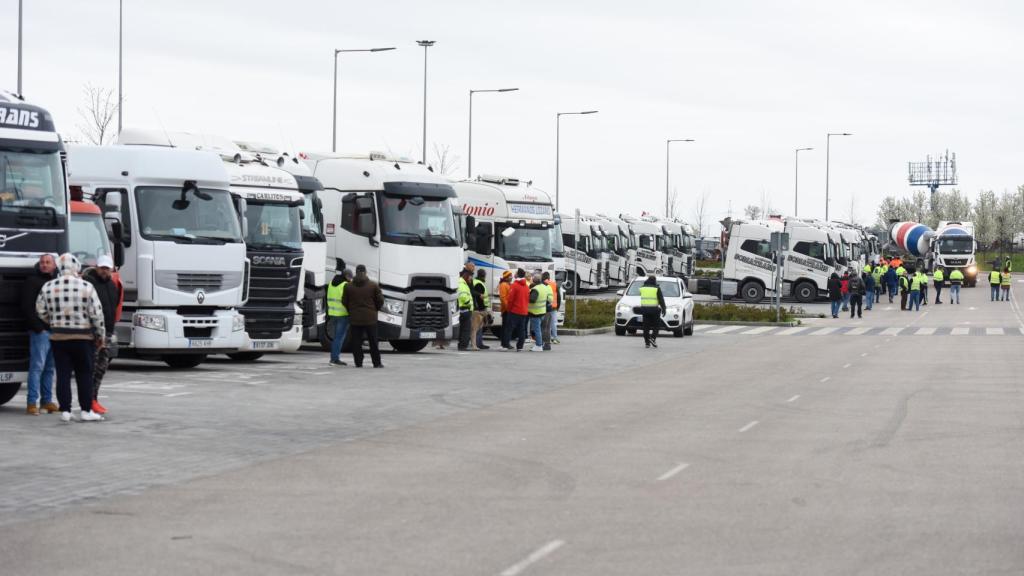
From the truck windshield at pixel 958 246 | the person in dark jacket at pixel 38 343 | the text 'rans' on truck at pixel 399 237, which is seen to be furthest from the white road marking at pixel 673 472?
the truck windshield at pixel 958 246

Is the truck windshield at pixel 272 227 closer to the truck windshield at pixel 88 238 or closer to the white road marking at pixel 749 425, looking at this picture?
the truck windshield at pixel 88 238

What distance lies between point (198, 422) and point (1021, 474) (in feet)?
27.4

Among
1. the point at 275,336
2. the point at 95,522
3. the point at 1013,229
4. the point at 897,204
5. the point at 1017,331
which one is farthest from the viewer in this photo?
the point at 897,204

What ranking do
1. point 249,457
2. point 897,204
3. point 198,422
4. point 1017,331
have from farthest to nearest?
point 897,204 → point 1017,331 → point 198,422 → point 249,457

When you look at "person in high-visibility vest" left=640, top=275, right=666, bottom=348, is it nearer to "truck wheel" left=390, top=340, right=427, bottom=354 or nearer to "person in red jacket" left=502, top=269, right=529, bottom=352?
"person in red jacket" left=502, top=269, right=529, bottom=352

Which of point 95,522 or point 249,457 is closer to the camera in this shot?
point 95,522

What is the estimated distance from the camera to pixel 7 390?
1681 cm

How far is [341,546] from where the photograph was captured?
8.62 m

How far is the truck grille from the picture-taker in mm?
28312

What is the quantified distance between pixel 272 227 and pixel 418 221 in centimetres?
362

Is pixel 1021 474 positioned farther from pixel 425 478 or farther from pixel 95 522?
pixel 95 522

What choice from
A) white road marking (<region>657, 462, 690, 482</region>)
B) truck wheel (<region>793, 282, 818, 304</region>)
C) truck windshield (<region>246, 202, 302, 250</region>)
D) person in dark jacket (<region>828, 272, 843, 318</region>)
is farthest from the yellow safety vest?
truck wheel (<region>793, 282, 818, 304</region>)

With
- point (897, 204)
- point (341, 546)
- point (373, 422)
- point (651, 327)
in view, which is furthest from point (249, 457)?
point (897, 204)

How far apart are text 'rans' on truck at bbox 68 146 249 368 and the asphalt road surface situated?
2.88 ft
